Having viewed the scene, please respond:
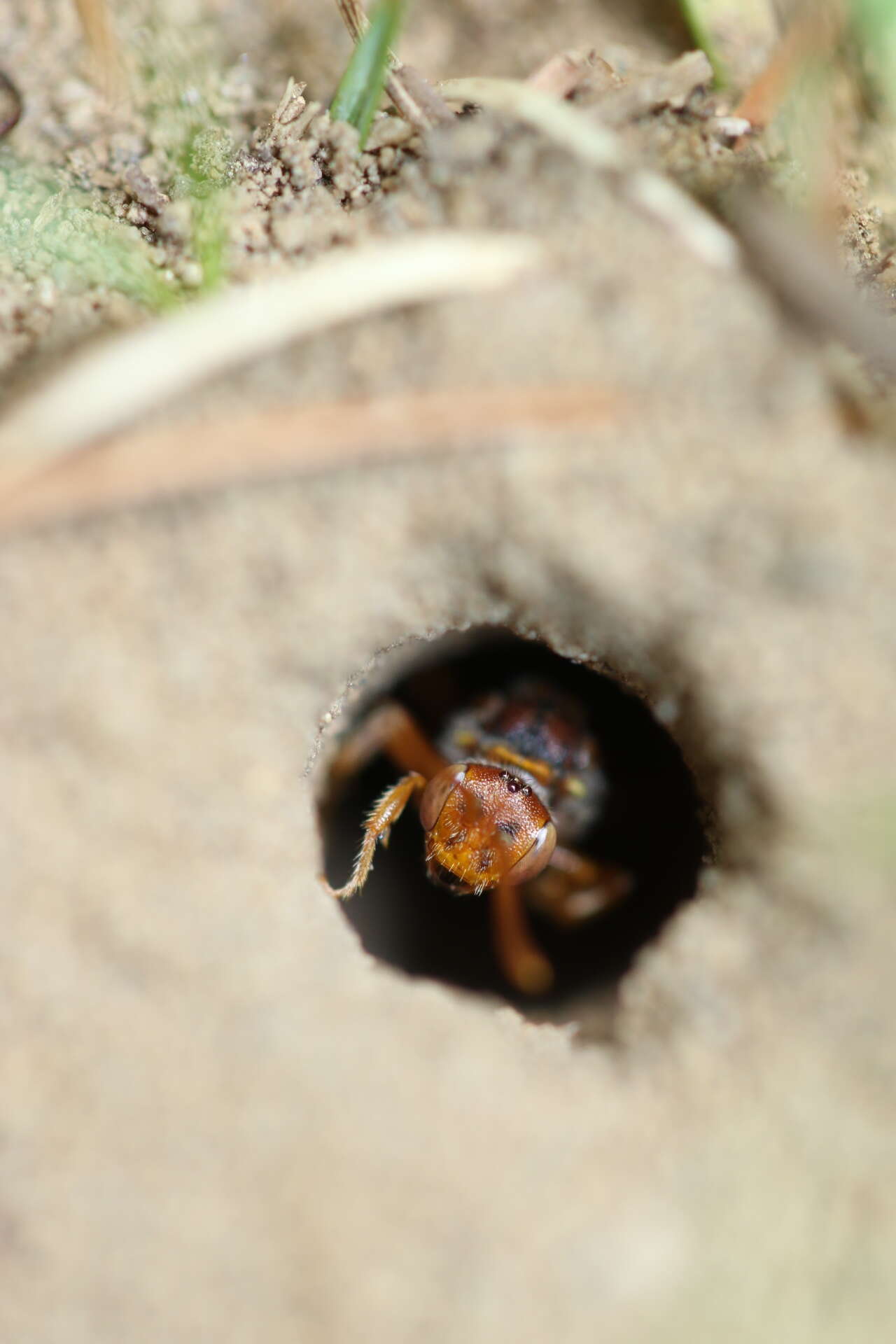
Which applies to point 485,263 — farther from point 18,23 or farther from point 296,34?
point 18,23

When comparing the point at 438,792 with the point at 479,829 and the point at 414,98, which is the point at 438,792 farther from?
the point at 414,98

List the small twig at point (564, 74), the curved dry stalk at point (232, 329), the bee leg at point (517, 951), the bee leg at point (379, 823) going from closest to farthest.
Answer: the curved dry stalk at point (232, 329), the small twig at point (564, 74), the bee leg at point (379, 823), the bee leg at point (517, 951)

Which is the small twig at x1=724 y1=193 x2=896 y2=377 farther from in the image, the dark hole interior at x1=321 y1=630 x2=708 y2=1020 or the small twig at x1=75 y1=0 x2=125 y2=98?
the dark hole interior at x1=321 y1=630 x2=708 y2=1020

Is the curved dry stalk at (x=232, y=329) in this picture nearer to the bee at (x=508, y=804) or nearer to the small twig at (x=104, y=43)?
the small twig at (x=104, y=43)

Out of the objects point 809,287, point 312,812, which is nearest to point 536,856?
point 312,812

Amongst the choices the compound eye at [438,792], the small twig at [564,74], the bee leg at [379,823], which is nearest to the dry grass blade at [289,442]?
the small twig at [564,74]

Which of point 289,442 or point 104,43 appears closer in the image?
point 289,442
